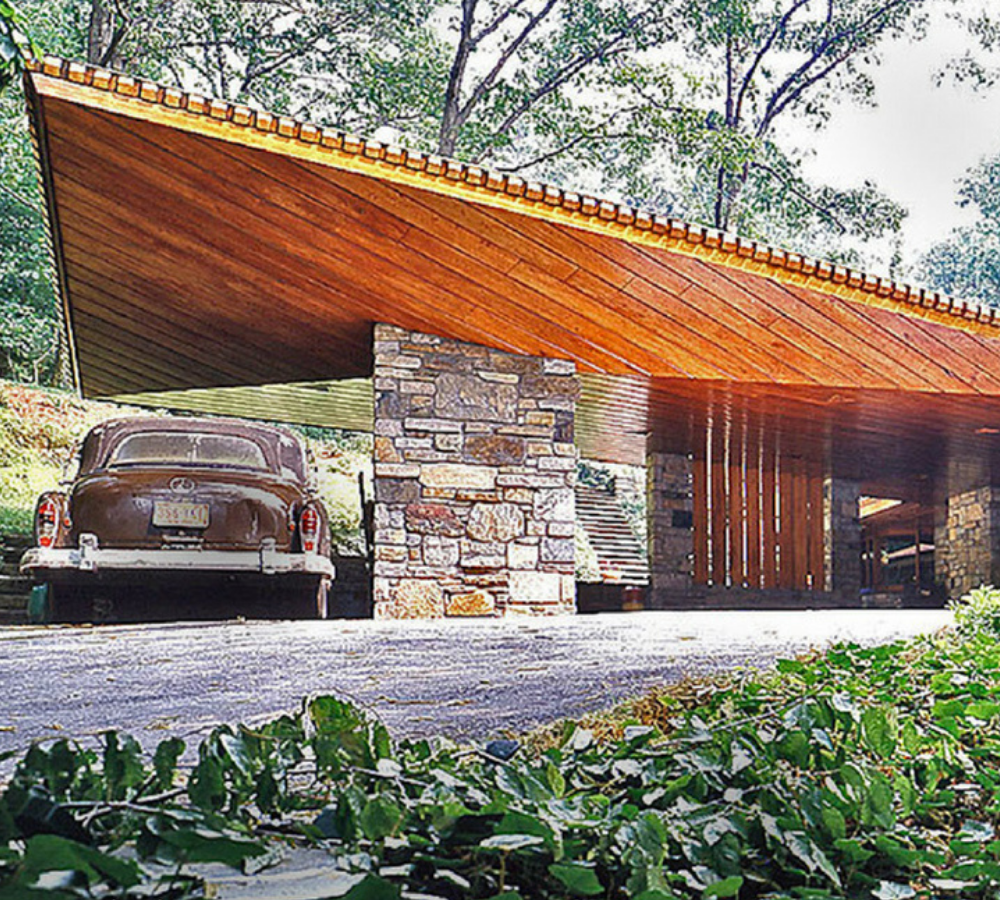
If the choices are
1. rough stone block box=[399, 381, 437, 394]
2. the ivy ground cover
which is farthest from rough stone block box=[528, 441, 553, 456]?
the ivy ground cover

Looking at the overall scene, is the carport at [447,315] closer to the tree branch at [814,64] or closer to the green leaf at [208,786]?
the green leaf at [208,786]

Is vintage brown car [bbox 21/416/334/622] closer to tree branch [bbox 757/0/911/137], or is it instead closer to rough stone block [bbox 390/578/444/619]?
rough stone block [bbox 390/578/444/619]

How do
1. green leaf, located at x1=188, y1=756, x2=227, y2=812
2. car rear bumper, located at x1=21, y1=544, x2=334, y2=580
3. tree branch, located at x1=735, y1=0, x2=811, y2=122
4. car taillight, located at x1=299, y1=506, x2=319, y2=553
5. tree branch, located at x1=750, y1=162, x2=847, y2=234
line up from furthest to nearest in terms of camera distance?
tree branch, located at x1=735, y1=0, x2=811, y2=122 → tree branch, located at x1=750, y1=162, x2=847, y2=234 → car taillight, located at x1=299, y1=506, x2=319, y2=553 → car rear bumper, located at x1=21, y1=544, x2=334, y2=580 → green leaf, located at x1=188, y1=756, x2=227, y2=812

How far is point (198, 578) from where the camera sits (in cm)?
855

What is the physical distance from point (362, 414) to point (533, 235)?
6.07m

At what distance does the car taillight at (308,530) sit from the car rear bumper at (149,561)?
0.25 meters

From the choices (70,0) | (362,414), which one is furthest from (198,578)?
(70,0)

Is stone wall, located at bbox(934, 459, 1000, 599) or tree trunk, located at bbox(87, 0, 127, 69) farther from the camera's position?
stone wall, located at bbox(934, 459, 1000, 599)

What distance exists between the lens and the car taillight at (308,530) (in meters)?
8.82

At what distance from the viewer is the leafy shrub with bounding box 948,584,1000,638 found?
6004 mm

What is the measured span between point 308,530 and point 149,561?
3.98 feet

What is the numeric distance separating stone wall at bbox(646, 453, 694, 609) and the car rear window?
6.56 meters

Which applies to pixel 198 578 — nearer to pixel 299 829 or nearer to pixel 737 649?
pixel 737 649

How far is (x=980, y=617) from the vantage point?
6.70 metres
